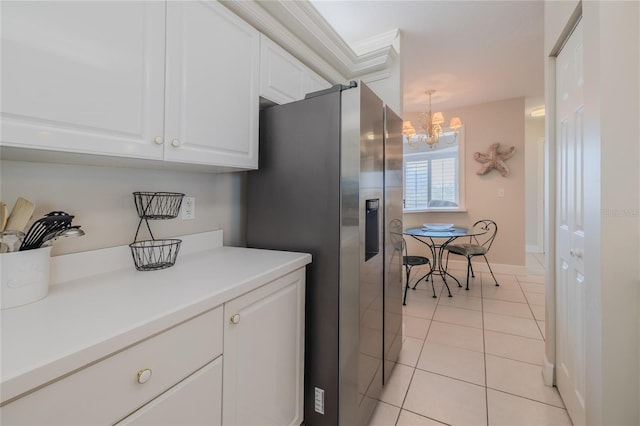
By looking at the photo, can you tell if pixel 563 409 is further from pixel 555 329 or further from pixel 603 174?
pixel 603 174

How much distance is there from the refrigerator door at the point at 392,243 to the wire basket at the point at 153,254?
113 cm

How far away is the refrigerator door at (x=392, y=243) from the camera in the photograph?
1.67 m

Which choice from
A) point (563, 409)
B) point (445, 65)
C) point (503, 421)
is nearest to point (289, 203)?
point (503, 421)

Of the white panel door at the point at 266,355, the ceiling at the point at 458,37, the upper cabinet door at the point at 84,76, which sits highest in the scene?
the ceiling at the point at 458,37

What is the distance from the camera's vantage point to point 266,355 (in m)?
1.08

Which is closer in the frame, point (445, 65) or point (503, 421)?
point (503, 421)

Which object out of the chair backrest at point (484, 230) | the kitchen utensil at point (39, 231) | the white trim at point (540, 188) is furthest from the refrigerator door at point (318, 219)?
the white trim at point (540, 188)

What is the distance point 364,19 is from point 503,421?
2890mm

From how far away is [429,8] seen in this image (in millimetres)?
2209

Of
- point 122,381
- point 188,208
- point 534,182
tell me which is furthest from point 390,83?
point 534,182

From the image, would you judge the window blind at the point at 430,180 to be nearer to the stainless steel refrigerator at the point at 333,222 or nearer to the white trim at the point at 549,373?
the white trim at the point at 549,373

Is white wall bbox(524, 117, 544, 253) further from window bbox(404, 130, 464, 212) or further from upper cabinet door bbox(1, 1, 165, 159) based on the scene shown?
upper cabinet door bbox(1, 1, 165, 159)

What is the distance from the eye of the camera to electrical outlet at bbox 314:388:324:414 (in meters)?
1.30

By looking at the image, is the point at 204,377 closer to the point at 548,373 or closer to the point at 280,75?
the point at 280,75
